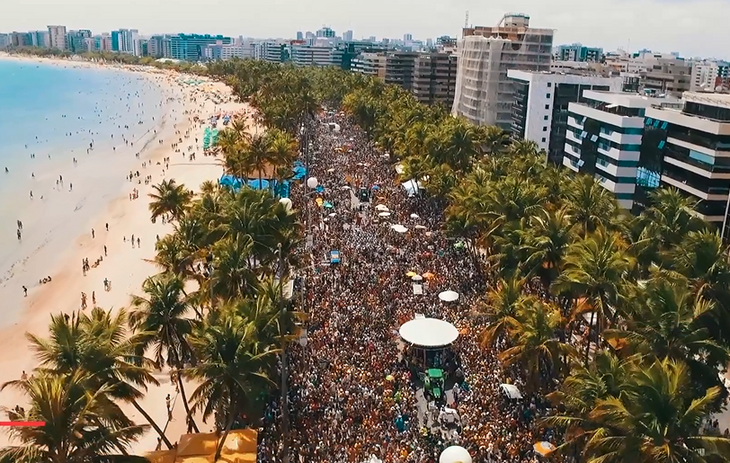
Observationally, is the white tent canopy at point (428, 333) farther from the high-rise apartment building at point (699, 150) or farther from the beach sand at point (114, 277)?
the high-rise apartment building at point (699, 150)

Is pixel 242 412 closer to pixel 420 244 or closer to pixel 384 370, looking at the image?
pixel 384 370

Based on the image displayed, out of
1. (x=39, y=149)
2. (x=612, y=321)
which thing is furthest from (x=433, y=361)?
(x=39, y=149)

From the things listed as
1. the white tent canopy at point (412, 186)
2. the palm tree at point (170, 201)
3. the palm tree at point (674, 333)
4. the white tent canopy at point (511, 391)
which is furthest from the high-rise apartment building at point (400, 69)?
the palm tree at point (674, 333)

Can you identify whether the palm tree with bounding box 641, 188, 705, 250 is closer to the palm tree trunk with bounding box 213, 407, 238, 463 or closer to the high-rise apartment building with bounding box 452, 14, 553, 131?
the palm tree trunk with bounding box 213, 407, 238, 463

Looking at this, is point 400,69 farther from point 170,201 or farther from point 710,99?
point 170,201

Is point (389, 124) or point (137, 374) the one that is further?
point (389, 124)

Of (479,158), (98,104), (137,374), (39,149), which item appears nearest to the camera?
(137,374)
